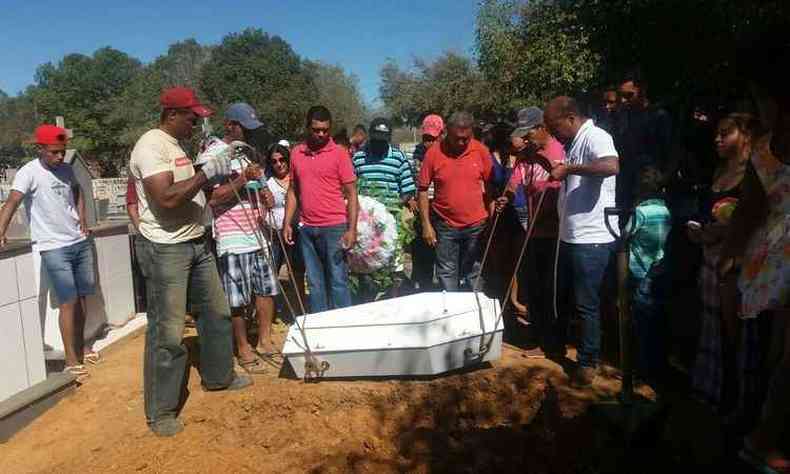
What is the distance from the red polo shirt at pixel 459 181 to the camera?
495 centimetres

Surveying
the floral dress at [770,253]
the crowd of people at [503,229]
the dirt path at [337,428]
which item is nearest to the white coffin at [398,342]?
the dirt path at [337,428]

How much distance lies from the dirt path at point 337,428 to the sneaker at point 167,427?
6 cm

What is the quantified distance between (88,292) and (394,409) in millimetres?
2696

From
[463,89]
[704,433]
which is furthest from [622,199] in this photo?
[463,89]

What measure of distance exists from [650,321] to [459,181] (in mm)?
1774

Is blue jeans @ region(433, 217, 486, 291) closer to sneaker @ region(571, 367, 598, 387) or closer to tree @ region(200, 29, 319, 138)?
sneaker @ region(571, 367, 598, 387)

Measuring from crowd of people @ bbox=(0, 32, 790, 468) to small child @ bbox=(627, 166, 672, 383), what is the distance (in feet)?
0.04

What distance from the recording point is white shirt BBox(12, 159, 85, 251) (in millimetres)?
4684

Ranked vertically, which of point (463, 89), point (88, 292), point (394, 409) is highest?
point (463, 89)

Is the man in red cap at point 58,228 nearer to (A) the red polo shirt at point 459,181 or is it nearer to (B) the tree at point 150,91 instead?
(A) the red polo shirt at point 459,181

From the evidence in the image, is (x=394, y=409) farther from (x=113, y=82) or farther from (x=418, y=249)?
(x=113, y=82)

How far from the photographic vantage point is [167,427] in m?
3.77

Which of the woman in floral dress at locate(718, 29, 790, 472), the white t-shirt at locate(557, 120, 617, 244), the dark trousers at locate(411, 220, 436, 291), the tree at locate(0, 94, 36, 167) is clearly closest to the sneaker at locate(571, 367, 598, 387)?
the white t-shirt at locate(557, 120, 617, 244)

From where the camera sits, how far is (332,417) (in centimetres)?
385
